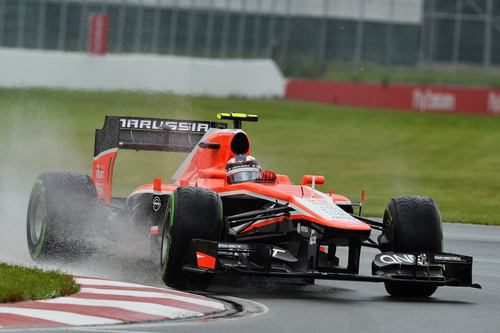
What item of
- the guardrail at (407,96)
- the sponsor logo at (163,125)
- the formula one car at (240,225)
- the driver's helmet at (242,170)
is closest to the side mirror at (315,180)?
the formula one car at (240,225)

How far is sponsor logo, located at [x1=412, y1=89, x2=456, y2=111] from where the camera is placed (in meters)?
52.1

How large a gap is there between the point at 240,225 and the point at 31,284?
8.99 feet

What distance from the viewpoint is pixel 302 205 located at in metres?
13.2

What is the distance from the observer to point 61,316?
10.6 meters

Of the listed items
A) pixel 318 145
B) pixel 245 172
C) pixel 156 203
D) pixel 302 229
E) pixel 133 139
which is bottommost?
pixel 302 229

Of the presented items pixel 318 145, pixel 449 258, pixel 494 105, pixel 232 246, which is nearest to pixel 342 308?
pixel 232 246

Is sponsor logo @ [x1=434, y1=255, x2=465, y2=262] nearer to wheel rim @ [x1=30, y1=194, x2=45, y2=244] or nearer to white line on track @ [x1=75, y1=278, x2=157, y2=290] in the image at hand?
white line on track @ [x1=75, y1=278, x2=157, y2=290]

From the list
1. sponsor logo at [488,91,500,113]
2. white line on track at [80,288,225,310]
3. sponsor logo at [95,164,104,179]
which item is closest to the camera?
white line on track at [80,288,225,310]

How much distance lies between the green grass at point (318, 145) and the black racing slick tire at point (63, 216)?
347 inches

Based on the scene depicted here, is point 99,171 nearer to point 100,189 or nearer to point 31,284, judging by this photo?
point 100,189

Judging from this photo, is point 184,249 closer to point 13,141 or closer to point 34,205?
point 34,205

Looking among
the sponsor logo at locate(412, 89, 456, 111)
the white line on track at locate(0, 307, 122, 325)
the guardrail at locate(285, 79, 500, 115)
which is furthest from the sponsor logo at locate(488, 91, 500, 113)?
the white line on track at locate(0, 307, 122, 325)

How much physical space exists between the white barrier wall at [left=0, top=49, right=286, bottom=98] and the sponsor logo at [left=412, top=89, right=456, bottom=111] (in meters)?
8.15

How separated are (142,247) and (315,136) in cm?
2726
